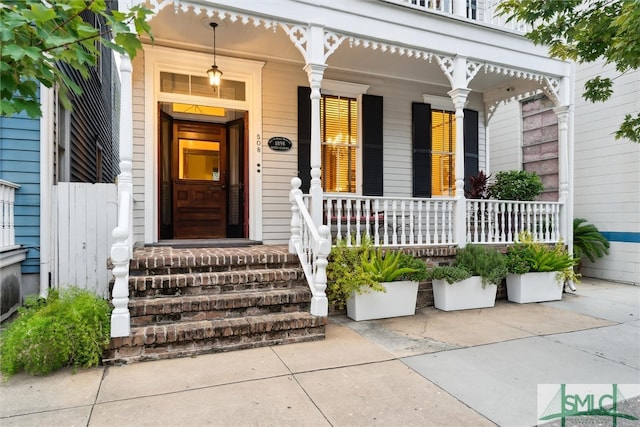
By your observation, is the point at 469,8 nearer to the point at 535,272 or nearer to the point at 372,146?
the point at 372,146

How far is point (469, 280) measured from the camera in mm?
4984

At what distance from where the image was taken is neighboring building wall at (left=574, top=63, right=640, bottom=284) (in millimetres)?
6641

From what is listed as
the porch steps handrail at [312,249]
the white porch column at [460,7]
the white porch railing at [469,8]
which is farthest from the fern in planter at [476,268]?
the white porch column at [460,7]

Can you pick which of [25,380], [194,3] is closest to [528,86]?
[194,3]

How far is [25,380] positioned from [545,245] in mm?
6484

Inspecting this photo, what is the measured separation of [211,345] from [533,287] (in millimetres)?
4469

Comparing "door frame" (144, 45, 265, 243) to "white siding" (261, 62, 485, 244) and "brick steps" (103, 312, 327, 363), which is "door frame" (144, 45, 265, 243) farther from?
"brick steps" (103, 312, 327, 363)

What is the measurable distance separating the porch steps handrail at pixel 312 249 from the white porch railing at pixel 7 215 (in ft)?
9.77

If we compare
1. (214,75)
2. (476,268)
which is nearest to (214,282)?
(214,75)

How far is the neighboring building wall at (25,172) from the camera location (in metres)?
4.25

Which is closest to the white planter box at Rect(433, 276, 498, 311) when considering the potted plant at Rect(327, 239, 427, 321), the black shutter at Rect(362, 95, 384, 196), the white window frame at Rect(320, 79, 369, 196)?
the potted plant at Rect(327, 239, 427, 321)

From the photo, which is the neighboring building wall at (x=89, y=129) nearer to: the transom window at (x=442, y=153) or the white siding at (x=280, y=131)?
the white siding at (x=280, y=131)

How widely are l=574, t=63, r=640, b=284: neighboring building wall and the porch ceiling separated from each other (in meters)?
1.75

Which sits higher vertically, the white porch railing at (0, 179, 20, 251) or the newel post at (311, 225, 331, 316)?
the white porch railing at (0, 179, 20, 251)
